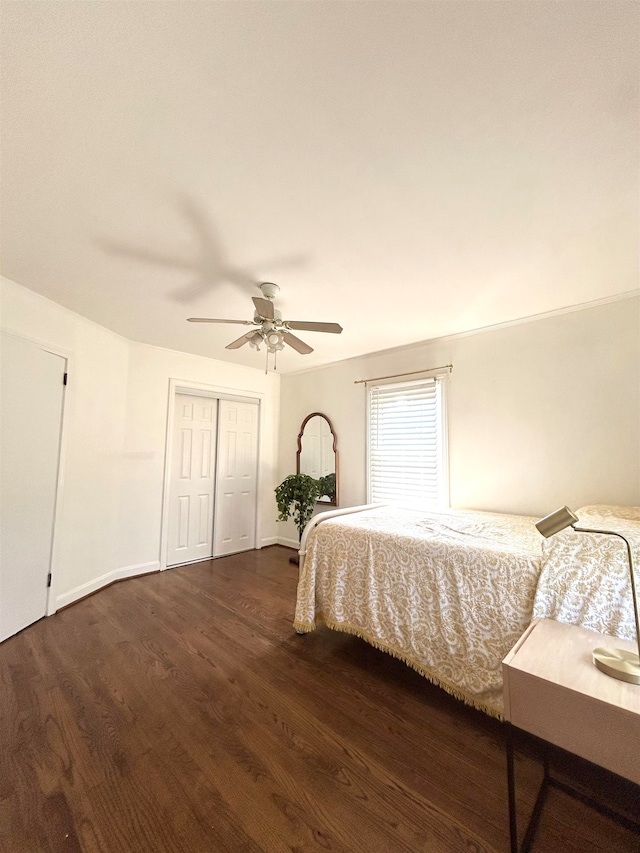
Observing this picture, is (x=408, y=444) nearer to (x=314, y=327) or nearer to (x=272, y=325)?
(x=314, y=327)

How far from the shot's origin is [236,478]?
435cm

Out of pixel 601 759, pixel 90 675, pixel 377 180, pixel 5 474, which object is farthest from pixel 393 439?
pixel 5 474

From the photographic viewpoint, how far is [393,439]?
3.57m

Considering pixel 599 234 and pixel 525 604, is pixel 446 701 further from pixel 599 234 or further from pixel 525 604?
pixel 599 234

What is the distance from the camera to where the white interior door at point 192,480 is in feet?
12.5

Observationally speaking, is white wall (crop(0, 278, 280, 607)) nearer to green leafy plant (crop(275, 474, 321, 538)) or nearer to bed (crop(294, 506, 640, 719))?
green leafy plant (crop(275, 474, 321, 538))

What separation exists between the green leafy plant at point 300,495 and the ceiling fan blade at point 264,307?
2.35 metres

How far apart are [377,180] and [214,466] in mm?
3534

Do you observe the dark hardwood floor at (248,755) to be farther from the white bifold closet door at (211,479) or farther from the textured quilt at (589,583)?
the white bifold closet door at (211,479)

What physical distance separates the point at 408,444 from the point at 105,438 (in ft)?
9.89

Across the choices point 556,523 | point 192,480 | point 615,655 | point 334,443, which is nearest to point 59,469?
point 192,480

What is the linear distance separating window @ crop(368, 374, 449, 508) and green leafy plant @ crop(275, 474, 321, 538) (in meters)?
0.70

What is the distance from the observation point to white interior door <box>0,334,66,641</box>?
223 centimetres

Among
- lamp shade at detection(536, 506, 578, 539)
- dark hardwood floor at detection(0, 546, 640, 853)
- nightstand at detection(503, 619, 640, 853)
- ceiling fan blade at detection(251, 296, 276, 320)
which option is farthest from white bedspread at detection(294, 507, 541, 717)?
ceiling fan blade at detection(251, 296, 276, 320)
